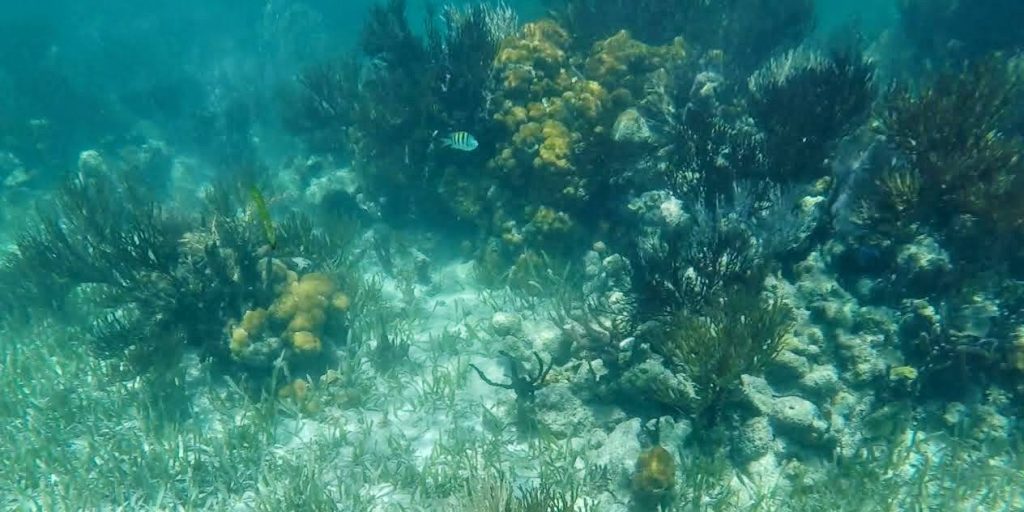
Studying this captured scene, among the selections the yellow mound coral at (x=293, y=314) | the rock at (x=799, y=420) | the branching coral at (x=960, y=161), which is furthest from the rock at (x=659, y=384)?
the yellow mound coral at (x=293, y=314)

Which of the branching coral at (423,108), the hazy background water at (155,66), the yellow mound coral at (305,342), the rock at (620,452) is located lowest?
the rock at (620,452)

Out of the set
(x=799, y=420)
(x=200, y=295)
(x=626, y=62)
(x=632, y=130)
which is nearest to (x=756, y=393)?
(x=799, y=420)

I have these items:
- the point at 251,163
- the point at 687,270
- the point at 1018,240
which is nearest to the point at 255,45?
the point at 251,163

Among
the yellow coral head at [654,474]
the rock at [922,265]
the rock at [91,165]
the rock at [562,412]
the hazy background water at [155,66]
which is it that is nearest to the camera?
the yellow coral head at [654,474]

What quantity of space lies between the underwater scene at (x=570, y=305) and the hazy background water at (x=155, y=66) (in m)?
7.90

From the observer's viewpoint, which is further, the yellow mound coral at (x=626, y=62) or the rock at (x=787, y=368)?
the yellow mound coral at (x=626, y=62)

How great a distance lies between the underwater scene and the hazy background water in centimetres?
790

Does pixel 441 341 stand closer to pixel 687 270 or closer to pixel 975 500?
pixel 687 270

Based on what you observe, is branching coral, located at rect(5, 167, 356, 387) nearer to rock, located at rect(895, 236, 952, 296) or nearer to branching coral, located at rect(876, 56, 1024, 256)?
rock, located at rect(895, 236, 952, 296)

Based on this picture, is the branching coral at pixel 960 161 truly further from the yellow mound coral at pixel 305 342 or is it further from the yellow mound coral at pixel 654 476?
the yellow mound coral at pixel 305 342

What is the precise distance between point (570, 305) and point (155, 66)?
87.1 feet

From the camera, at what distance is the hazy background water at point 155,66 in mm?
19234

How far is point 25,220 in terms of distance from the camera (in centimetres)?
1404

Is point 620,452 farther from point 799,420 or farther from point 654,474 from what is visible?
point 799,420
